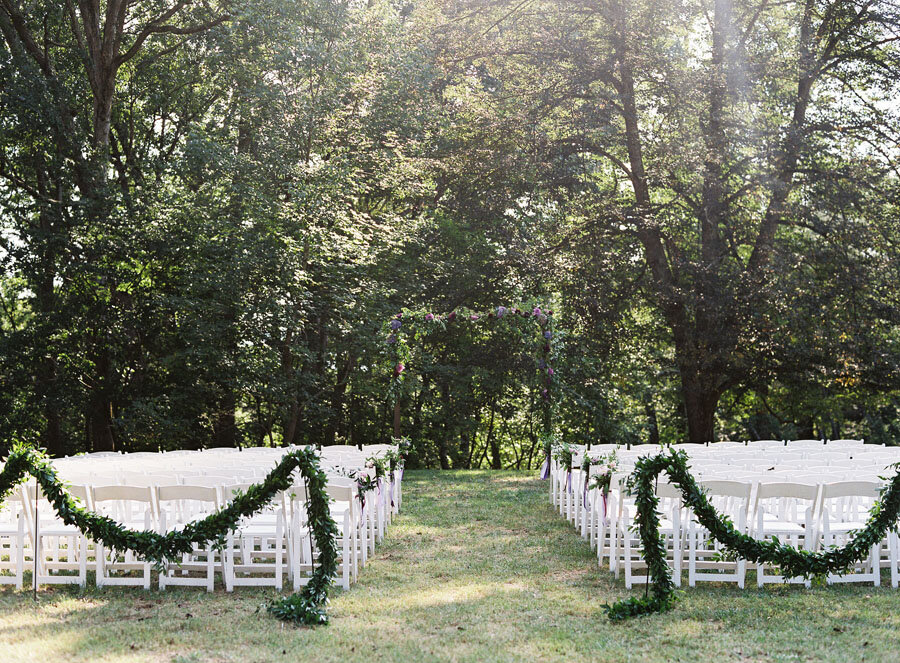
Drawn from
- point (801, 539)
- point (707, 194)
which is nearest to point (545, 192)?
point (707, 194)

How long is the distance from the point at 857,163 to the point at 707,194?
10.7 feet

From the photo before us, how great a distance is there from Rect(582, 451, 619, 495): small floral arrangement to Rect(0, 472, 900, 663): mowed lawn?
0.82 m

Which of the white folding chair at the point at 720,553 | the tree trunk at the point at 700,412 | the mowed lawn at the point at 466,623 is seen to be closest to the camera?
the mowed lawn at the point at 466,623

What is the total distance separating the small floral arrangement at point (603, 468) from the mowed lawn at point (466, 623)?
0.82 metres

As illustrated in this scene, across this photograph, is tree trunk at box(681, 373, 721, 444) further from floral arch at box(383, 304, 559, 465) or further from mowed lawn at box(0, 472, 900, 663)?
mowed lawn at box(0, 472, 900, 663)

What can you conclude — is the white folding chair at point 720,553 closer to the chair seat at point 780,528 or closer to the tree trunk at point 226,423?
the chair seat at point 780,528

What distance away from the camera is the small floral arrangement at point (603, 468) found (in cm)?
821

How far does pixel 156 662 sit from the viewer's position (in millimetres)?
5305

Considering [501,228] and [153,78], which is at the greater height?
[153,78]

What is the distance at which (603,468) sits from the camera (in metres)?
9.66

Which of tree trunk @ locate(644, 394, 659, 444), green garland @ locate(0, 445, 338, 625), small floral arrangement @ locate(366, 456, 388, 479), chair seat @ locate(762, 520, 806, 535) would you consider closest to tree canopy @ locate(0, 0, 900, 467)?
tree trunk @ locate(644, 394, 659, 444)

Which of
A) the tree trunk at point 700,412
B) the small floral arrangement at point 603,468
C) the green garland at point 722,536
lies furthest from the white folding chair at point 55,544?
the tree trunk at point 700,412

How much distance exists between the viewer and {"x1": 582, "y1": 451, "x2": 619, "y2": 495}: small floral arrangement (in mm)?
8211

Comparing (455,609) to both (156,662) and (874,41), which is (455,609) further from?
(874,41)
